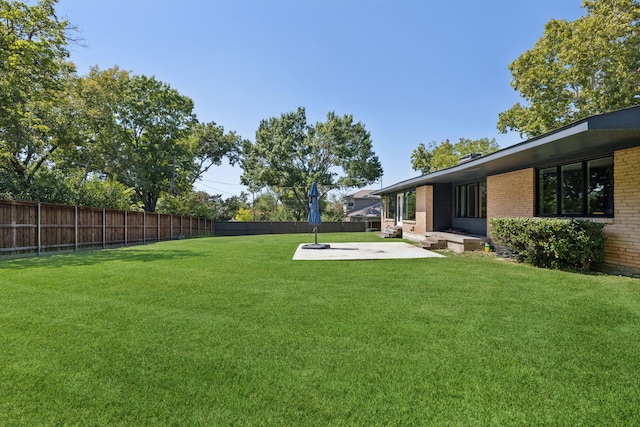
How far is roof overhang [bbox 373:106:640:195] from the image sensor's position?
538 cm

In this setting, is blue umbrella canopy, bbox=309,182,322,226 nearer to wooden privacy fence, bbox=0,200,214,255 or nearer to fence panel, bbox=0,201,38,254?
wooden privacy fence, bbox=0,200,214,255

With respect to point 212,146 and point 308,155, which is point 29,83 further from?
point 212,146

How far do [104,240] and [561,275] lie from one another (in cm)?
1550

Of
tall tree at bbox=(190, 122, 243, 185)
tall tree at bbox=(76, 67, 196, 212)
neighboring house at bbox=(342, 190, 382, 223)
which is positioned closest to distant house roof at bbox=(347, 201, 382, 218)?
neighboring house at bbox=(342, 190, 382, 223)

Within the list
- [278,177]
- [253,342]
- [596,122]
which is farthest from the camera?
[278,177]

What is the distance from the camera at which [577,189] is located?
25.6ft

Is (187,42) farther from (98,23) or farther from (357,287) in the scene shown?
(357,287)

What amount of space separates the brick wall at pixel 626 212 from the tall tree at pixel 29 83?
18332mm

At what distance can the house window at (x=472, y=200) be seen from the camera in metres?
12.1

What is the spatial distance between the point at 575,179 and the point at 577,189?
235 mm

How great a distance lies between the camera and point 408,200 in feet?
56.6

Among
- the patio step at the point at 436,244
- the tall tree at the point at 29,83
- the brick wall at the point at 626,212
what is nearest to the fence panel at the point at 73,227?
the tall tree at the point at 29,83

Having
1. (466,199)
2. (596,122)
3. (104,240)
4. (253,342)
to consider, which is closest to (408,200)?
(466,199)

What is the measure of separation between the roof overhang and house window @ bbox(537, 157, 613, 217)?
216 millimetres
